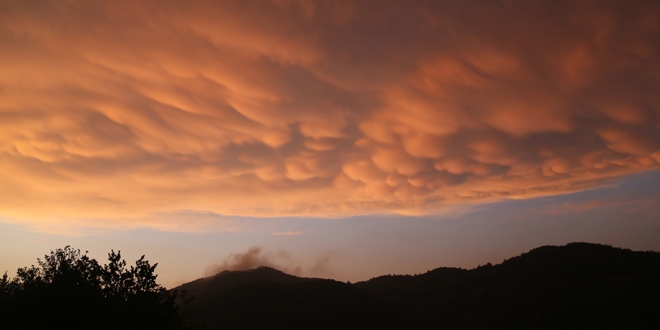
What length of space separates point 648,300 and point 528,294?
103ft

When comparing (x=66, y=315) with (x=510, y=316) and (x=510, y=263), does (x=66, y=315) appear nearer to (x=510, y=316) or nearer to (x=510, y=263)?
(x=510, y=316)

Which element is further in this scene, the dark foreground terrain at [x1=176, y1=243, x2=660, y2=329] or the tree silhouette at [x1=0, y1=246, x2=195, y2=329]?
the dark foreground terrain at [x1=176, y1=243, x2=660, y2=329]

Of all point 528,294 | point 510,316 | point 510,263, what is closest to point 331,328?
point 510,316

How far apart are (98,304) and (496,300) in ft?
401

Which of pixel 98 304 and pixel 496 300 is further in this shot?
pixel 496 300

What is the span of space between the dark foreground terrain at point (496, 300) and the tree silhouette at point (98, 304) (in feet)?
274

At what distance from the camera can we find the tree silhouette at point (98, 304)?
29.6 m

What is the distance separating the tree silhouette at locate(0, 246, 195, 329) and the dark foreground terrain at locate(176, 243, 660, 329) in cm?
8338

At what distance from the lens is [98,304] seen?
Result: 30.6 metres

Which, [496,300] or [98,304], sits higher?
[98,304]

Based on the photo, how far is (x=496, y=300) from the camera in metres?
123

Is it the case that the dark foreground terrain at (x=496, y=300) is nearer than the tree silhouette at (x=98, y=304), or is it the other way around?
the tree silhouette at (x=98, y=304)

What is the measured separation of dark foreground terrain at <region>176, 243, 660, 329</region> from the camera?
316 feet

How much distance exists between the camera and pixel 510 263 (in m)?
153
